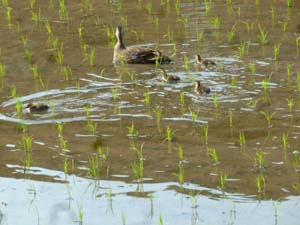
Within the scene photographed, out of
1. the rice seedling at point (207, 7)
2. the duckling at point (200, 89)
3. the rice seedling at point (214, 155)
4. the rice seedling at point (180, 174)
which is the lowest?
the rice seedling at point (180, 174)

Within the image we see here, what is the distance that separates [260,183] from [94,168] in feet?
4.46

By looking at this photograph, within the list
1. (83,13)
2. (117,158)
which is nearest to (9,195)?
(117,158)

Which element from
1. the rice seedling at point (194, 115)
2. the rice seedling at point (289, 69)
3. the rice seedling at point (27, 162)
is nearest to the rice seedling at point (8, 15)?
the rice seedling at point (289, 69)

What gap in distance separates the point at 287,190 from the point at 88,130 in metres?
2.37

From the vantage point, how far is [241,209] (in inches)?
281

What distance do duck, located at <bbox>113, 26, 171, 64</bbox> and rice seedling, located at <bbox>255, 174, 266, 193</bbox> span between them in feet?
13.3

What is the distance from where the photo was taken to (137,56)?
11.9m

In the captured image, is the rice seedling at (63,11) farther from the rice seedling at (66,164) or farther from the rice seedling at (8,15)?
the rice seedling at (66,164)

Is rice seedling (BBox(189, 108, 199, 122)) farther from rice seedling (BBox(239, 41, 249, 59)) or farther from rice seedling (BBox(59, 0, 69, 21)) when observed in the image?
rice seedling (BBox(59, 0, 69, 21))

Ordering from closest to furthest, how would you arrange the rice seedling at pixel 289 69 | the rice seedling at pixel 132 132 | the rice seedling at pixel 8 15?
→ 1. the rice seedling at pixel 132 132
2. the rice seedling at pixel 289 69
3. the rice seedling at pixel 8 15

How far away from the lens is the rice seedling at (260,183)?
24.5ft

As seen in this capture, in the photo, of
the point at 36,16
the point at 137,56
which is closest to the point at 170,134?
the point at 137,56

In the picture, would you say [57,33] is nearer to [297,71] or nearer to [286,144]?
[297,71]

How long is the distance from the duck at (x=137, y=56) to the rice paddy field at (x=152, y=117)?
0.08m
